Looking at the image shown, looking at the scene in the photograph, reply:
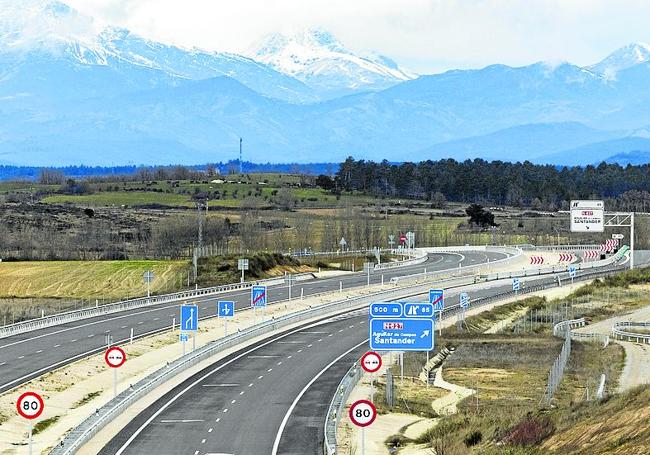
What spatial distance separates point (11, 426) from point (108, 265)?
259ft

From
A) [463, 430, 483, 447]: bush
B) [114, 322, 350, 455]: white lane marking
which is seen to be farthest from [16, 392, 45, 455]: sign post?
[463, 430, 483, 447]: bush

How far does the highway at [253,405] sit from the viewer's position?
131 ft

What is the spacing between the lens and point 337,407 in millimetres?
45188

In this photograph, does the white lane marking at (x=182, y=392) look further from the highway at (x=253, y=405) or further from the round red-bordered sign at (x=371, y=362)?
the round red-bordered sign at (x=371, y=362)

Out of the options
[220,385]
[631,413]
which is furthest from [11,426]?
[631,413]

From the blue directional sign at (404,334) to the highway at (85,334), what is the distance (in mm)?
16782

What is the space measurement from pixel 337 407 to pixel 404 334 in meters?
4.02

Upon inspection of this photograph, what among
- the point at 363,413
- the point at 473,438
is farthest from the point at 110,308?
the point at 363,413

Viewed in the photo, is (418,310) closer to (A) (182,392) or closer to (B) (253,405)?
(B) (253,405)

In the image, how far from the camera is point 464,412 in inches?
1877

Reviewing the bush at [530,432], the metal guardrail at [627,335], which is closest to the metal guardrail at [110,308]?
the metal guardrail at [627,335]

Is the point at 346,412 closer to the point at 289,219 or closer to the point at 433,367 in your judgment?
the point at 433,367

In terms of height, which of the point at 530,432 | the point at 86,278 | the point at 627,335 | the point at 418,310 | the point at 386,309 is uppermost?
the point at 386,309

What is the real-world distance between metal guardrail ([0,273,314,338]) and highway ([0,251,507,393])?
869 mm
